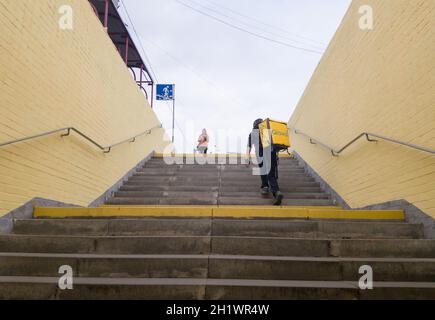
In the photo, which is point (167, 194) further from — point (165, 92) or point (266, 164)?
point (165, 92)

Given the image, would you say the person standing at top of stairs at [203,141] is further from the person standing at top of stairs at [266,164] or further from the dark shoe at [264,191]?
the dark shoe at [264,191]

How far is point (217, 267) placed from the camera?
2760mm

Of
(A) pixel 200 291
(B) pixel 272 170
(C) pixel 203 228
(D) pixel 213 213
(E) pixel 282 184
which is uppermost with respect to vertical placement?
(B) pixel 272 170

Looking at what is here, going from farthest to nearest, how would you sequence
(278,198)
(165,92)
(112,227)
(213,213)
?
(165,92)
(278,198)
(213,213)
(112,227)

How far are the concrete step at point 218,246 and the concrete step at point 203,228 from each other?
378mm

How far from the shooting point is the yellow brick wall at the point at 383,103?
3.48 metres

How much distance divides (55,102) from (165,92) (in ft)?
33.8

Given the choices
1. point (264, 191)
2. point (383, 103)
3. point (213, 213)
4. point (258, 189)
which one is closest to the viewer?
point (213, 213)

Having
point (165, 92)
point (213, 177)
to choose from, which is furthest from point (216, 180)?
point (165, 92)

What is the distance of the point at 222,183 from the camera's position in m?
6.72

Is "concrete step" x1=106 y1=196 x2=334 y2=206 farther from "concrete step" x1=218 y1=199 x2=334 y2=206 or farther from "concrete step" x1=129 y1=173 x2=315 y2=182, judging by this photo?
"concrete step" x1=129 y1=173 x2=315 y2=182

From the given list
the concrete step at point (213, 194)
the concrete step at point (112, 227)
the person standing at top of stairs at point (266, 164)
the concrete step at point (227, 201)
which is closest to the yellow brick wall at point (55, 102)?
the concrete step at point (112, 227)

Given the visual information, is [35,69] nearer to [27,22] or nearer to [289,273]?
[27,22]

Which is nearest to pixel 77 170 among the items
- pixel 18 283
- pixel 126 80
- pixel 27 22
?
pixel 27 22
